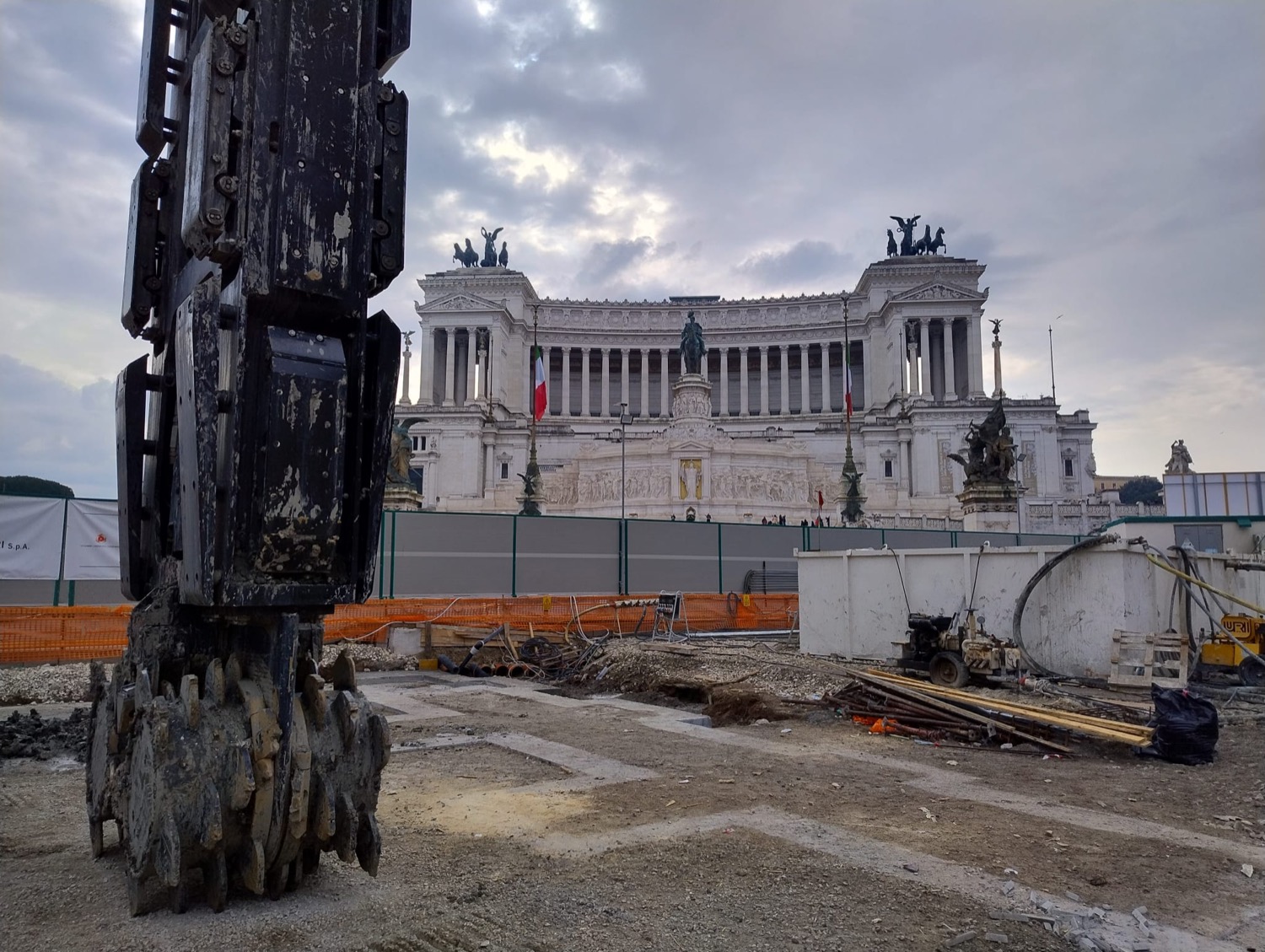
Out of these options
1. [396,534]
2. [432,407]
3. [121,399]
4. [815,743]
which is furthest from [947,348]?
[121,399]

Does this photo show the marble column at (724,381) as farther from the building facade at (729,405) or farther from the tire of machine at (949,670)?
the tire of machine at (949,670)

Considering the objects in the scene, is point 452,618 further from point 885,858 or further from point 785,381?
point 785,381

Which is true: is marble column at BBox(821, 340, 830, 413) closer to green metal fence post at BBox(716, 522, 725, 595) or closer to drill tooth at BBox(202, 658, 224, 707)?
green metal fence post at BBox(716, 522, 725, 595)

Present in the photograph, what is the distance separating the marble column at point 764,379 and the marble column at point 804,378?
351 cm

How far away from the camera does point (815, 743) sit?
934 cm

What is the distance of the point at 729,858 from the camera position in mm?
5285

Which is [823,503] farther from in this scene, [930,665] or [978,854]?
[978,854]

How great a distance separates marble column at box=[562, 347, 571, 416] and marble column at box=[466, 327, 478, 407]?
39.0ft

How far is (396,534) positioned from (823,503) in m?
40.1

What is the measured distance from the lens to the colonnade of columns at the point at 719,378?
90.8 m

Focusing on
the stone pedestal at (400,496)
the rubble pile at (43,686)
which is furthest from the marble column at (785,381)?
the rubble pile at (43,686)

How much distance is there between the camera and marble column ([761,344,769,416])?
3548 inches

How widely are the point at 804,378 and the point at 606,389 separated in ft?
67.0

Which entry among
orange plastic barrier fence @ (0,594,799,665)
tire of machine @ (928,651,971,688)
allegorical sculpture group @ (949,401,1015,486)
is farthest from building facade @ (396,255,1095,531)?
tire of machine @ (928,651,971,688)
